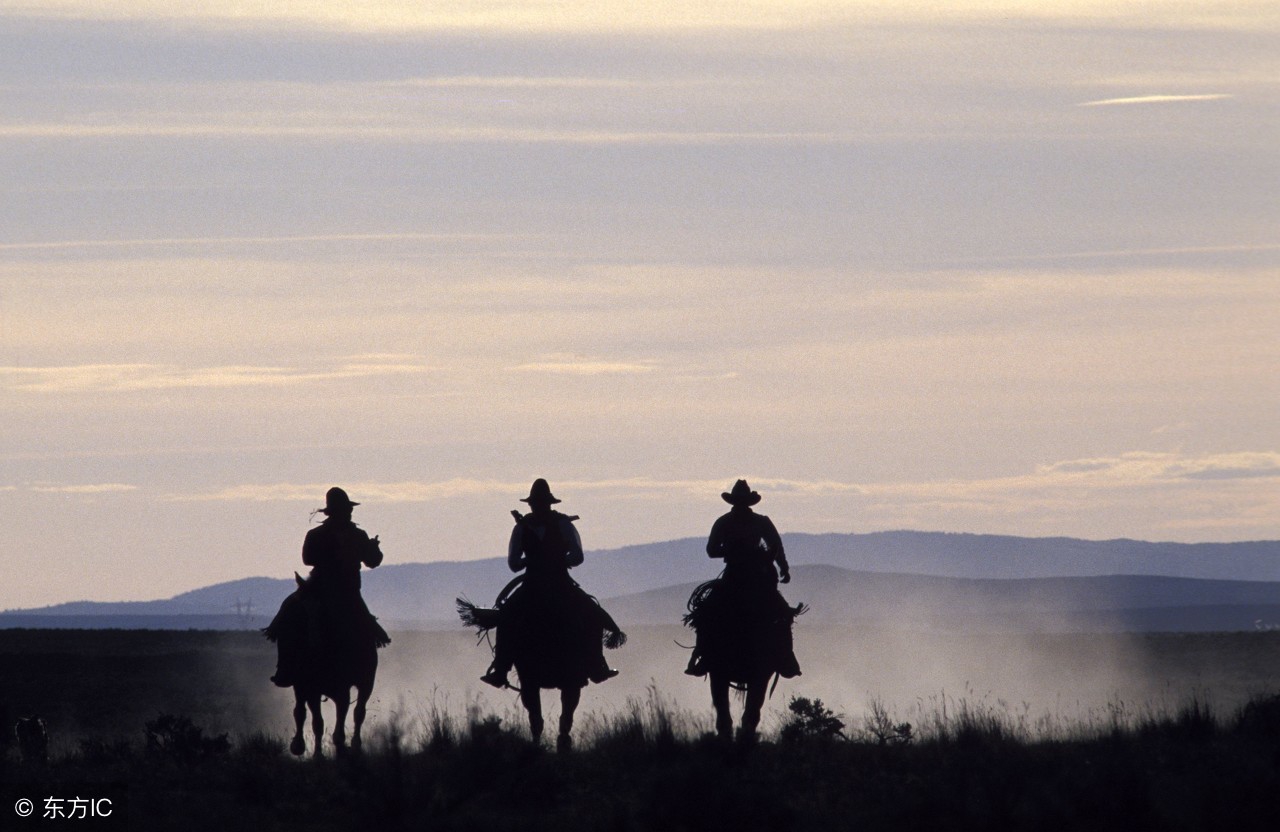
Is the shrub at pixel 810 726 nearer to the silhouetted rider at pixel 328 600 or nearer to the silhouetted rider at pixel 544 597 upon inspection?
the silhouetted rider at pixel 544 597

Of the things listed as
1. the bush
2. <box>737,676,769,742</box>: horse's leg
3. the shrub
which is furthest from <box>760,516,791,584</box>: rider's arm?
the bush

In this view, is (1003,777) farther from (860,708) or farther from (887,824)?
(860,708)

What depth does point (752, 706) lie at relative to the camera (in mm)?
20938

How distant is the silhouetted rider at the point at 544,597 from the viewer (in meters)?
21.6

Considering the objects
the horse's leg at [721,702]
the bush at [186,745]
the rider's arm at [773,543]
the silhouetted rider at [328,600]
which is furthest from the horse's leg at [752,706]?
the bush at [186,745]

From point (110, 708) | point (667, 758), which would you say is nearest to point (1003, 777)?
point (667, 758)

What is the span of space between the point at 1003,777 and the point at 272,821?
5892mm

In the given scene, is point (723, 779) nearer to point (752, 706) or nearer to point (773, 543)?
point (752, 706)

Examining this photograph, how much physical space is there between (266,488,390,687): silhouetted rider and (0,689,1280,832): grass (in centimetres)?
108

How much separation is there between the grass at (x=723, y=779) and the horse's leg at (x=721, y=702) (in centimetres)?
35

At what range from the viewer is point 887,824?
55.2 ft

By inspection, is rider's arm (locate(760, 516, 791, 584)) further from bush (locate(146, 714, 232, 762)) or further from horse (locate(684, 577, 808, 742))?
bush (locate(146, 714, 232, 762))

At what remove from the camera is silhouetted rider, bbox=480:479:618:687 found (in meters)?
21.6

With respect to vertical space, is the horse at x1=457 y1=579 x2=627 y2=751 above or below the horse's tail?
below
